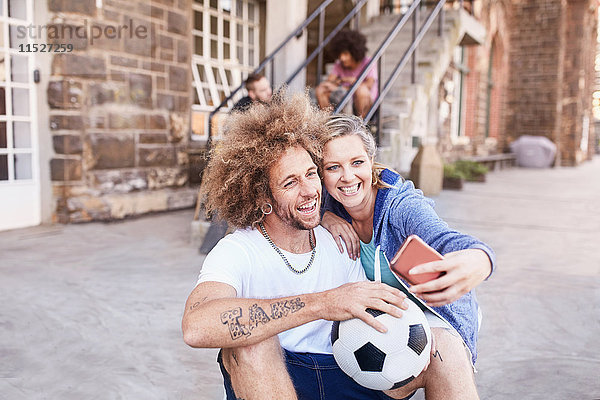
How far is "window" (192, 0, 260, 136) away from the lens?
719cm

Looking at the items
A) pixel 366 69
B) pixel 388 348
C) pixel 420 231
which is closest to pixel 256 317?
pixel 388 348

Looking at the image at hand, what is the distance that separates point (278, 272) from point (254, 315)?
24 centimetres

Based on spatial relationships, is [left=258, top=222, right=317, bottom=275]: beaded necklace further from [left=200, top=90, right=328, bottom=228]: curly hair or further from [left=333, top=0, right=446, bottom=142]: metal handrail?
[left=333, top=0, right=446, bottom=142]: metal handrail

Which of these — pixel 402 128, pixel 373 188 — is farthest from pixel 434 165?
pixel 373 188

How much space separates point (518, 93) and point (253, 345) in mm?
17778

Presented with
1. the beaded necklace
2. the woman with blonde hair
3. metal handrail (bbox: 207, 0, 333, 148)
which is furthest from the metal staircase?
the beaded necklace

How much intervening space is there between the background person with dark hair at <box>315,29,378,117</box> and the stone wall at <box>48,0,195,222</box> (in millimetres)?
1812

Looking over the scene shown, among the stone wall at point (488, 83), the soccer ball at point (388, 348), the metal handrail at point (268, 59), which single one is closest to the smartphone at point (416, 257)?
the soccer ball at point (388, 348)

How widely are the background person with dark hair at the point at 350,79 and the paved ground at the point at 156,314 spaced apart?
66.7 inches

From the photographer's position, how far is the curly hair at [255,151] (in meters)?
1.84

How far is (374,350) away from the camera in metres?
1.54

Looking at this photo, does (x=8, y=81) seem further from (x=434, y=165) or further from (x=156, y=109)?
(x=434, y=165)

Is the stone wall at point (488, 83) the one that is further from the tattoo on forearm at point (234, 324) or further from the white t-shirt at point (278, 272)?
the tattoo on forearm at point (234, 324)

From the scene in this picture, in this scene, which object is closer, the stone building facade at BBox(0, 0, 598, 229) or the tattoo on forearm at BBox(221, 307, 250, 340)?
the tattoo on forearm at BBox(221, 307, 250, 340)
